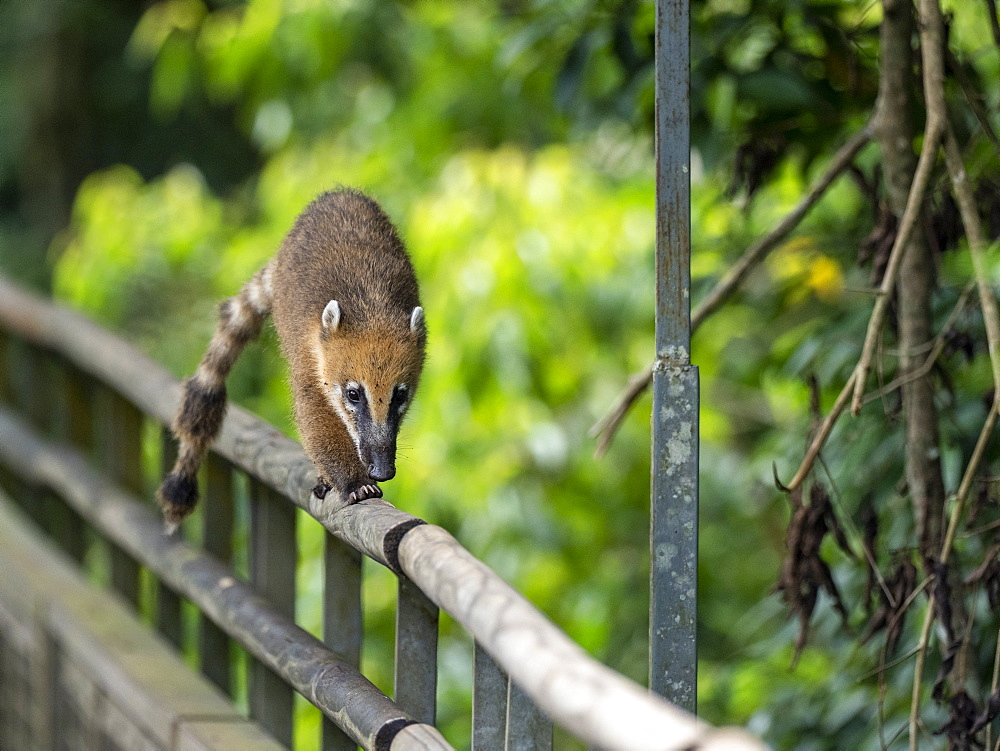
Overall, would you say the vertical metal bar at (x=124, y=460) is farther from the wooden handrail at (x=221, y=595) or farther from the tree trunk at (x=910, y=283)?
the tree trunk at (x=910, y=283)

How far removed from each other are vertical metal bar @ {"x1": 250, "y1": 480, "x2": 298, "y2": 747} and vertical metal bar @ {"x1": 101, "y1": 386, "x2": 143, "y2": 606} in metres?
1.05

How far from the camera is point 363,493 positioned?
66.6 inches

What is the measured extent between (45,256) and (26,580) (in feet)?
16.2

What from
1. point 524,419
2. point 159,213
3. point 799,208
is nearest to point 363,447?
point 799,208

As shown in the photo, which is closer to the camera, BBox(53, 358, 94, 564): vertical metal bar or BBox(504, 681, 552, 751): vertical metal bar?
BBox(504, 681, 552, 751): vertical metal bar

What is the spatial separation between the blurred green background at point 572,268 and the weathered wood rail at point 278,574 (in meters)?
0.70

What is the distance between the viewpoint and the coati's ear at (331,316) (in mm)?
1868

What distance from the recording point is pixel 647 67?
86.8 inches

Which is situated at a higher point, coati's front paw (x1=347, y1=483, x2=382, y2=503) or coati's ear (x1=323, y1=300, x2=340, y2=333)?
coati's ear (x1=323, y1=300, x2=340, y2=333)

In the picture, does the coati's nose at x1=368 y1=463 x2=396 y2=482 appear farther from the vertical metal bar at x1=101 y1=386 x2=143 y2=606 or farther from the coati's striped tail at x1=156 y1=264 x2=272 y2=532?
the vertical metal bar at x1=101 y1=386 x2=143 y2=606

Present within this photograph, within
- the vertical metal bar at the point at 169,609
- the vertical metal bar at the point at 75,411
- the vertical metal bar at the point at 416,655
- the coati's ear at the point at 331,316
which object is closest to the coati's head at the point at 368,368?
the coati's ear at the point at 331,316

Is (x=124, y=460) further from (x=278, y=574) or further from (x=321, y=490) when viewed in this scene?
(x=321, y=490)

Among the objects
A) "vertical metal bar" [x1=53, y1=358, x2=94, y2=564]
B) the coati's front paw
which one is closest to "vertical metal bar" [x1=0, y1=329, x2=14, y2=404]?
"vertical metal bar" [x1=53, y1=358, x2=94, y2=564]

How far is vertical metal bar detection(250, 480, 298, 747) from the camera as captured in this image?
208cm
